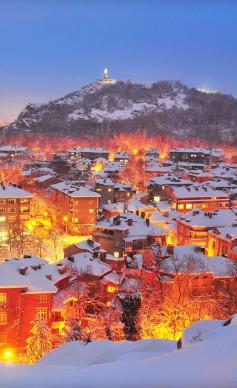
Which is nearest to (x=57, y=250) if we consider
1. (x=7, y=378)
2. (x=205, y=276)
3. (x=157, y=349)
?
(x=205, y=276)

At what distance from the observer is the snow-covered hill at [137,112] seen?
118438mm

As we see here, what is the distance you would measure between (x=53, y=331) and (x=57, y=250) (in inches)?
403

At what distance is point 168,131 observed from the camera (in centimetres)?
11825

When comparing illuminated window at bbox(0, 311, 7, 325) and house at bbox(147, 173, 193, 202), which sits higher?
house at bbox(147, 173, 193, 202)

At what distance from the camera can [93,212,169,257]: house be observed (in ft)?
76.6

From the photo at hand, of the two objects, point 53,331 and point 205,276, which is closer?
point 53,331

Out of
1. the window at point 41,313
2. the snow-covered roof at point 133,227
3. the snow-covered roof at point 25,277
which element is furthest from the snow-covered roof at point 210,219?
the window at point 41,313

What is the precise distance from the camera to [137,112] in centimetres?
13600

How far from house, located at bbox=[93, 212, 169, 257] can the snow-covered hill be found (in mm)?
83780

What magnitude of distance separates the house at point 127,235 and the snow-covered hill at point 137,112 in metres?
83.8

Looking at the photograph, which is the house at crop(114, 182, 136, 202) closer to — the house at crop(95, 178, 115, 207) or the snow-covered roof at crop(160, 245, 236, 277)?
the house at crop(95, 178, 115, 207)

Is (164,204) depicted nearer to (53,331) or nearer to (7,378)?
(53,331)

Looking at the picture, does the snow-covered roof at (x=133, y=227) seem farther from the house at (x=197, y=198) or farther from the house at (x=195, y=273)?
the house at (x=197, y=198)

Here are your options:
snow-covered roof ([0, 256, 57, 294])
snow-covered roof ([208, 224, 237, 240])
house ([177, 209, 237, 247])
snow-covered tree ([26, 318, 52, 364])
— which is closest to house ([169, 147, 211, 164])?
house ([177, 209, 237, 247])
